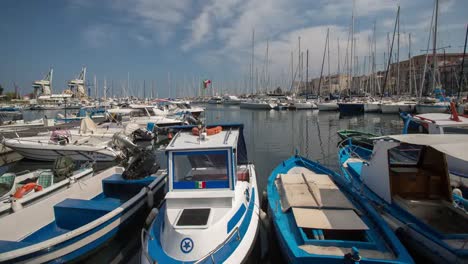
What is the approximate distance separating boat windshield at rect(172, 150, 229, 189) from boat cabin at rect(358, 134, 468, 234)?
4.53 metres

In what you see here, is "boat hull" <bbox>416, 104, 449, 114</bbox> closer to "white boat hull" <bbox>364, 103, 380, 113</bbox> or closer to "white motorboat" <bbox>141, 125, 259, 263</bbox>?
"white boat hull" <bbox>364, 103, 380, 113</bbox>

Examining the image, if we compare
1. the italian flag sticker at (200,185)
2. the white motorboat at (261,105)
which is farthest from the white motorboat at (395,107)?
the italian flag sticker at (200,185)

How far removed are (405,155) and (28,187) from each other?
41.3 feet

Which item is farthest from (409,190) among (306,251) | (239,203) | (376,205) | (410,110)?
(410,110)

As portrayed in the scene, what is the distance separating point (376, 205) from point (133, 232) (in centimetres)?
749

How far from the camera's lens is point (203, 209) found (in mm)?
5590

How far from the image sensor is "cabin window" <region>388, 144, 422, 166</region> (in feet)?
26.9

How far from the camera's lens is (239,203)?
5.98m

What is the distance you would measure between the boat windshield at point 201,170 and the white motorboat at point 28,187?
15.8 feet

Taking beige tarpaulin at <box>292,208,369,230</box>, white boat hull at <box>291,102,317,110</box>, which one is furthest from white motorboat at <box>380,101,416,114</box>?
beige tarpaulin at <box>292,208,369,230</box>

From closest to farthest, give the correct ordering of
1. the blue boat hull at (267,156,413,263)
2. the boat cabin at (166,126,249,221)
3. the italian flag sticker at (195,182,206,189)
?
the blue boat hull at (267,156,413,263) < the boat cabin at (166,126,249,221) < the italian flag sticker at (195,182,206,189)

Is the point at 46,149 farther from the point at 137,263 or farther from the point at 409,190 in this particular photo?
the point at 409,190

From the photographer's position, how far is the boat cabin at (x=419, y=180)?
20.3ft

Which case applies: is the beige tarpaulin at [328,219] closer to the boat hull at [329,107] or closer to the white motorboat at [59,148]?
the white motorboat at [59,148]
